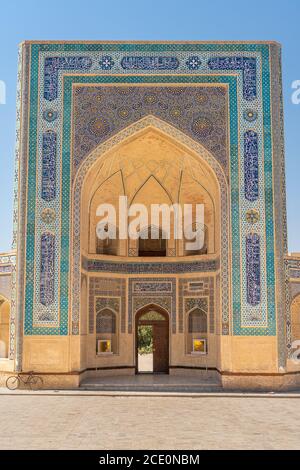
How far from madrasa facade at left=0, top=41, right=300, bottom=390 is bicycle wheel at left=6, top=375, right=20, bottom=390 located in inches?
8.4

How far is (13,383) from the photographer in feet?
36.7

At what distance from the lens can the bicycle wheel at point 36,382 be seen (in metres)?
11.1

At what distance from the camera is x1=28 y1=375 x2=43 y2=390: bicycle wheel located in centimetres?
1109

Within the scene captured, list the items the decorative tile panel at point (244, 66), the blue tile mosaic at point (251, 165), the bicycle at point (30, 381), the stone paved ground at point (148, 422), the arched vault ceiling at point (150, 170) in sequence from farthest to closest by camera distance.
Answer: the arched vault ceiling at point (150, 170) → the decorative tile panel at point (244, 66) → the blue tile mosaic at point (251, 165) → the bicycle at point (30, 381) → the stone paved ground at point (148, 422)

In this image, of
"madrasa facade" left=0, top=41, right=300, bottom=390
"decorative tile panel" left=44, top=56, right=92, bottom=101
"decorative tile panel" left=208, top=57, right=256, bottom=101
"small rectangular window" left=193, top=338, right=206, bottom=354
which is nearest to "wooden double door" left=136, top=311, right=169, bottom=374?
"small rectangular window" left=193, top=338, right=206, bottom=354

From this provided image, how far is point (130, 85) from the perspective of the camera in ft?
39.1

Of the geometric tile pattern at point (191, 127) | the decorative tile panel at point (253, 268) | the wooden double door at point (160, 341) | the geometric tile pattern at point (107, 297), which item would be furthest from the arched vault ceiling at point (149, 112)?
the wooden double door at point (160, 341)

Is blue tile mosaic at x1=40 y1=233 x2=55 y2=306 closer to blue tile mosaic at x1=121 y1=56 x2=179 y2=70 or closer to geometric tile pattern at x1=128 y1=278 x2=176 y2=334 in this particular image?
geometric tile pattern at x1=128 y1=278 x2=176 y2=334

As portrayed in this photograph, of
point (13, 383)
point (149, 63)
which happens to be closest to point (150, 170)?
point (149, 63)

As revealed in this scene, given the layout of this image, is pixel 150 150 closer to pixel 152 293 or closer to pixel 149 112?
pixel 149 112

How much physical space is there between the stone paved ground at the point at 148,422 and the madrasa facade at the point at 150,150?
48.4 inches

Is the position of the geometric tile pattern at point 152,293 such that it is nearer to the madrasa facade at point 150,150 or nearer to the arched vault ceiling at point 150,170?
the madrasa facade at point 150,150
